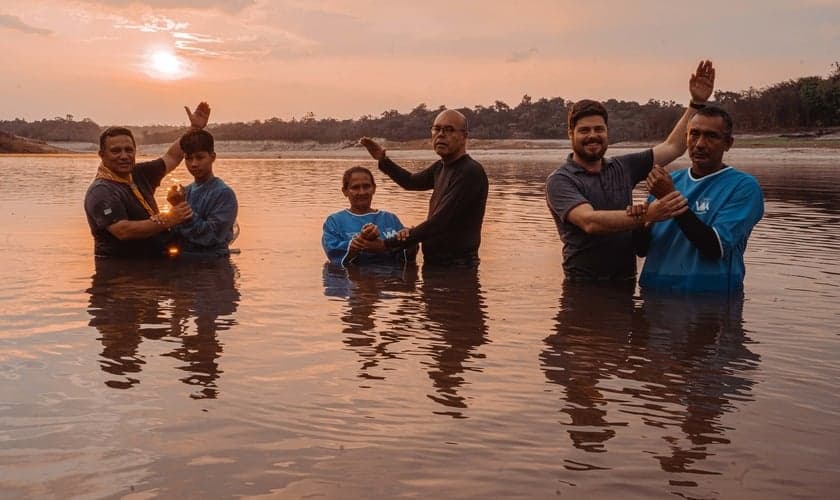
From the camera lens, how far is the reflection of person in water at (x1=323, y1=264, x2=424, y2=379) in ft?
16.8

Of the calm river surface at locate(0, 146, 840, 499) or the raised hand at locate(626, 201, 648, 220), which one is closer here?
the calm river surface at locate(0, 146, 840, 499)

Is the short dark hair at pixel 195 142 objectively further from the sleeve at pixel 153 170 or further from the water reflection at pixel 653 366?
the water reflection at pixel 653 366

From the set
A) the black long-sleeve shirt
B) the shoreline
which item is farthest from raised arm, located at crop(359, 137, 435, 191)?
the shoreline

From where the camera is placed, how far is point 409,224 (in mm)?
12672

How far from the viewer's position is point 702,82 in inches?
271

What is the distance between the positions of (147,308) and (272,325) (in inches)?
45.7

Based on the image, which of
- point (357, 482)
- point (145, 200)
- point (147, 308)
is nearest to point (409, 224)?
point (145, 200)

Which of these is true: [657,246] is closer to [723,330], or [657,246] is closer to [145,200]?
[723,330]

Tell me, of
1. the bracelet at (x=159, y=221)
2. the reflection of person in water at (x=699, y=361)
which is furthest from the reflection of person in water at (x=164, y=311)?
the reflection of person in water at (x=699, y=361)

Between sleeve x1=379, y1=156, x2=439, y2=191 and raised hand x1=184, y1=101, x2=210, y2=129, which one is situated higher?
raised hand x1=184, y1=101, x2=210, y2=129

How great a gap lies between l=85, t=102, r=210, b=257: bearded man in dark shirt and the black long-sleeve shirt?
2220 millimetres

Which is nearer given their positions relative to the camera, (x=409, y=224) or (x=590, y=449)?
(x=590, y=449)

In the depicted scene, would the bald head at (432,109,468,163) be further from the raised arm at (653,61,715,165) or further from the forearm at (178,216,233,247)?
the forearm at (178,216,233,247)

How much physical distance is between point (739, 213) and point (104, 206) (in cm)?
566
